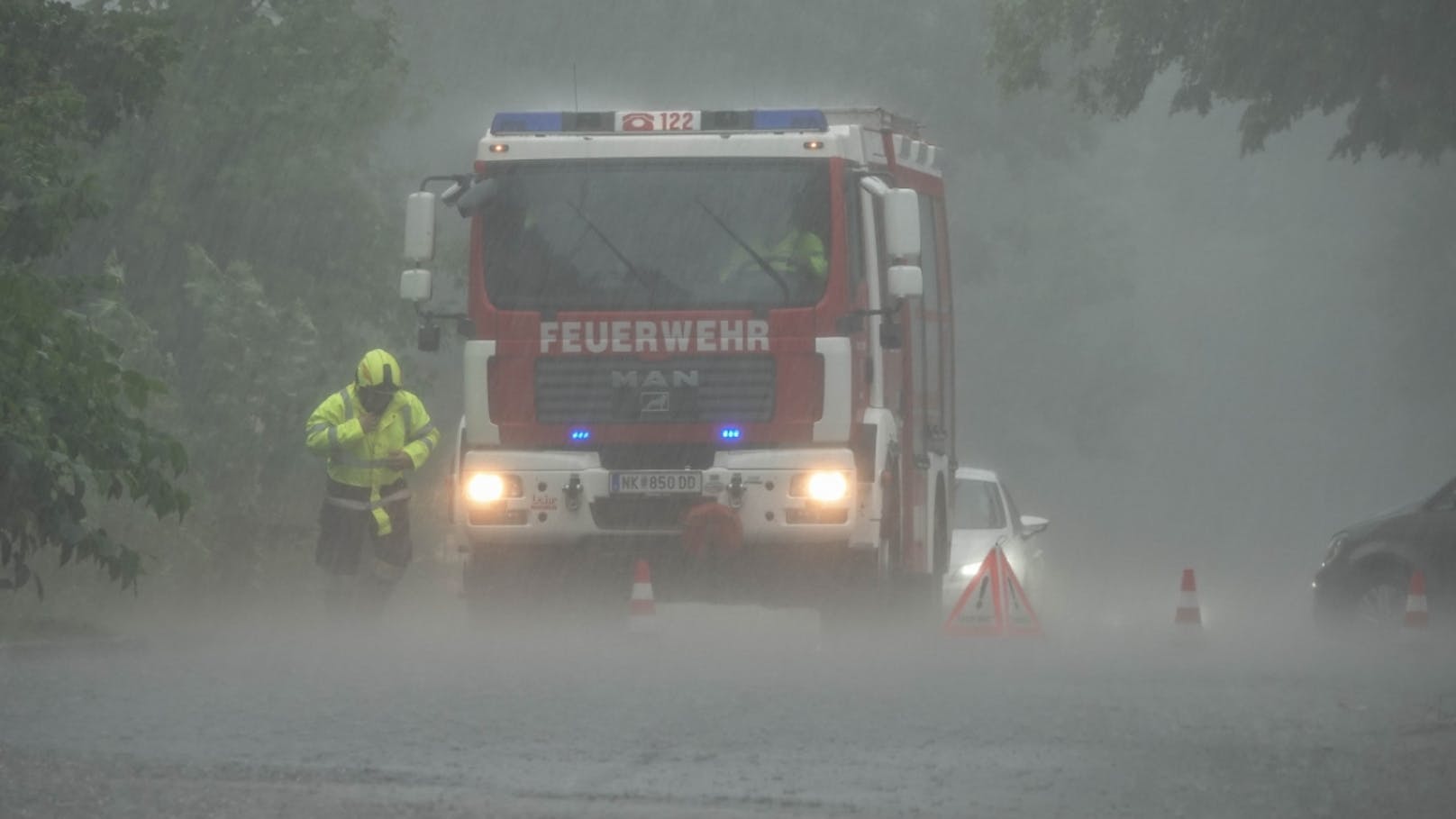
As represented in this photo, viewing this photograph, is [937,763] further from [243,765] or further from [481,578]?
[481,578]

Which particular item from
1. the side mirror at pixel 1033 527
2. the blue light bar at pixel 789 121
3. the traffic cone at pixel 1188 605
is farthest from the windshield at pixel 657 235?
the side mirror at pixel 1033 527

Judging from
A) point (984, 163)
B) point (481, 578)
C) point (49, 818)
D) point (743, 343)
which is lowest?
point (49, 818)

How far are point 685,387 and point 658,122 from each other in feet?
5.53

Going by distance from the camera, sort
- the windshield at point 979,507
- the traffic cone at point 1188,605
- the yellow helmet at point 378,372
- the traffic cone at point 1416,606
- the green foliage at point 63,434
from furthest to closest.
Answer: the windshield at point 979,507
the traffic cone at point 1416,606
the traffic cone at point 1188,605
the yellow helmet at point 378,372
the green foliage at point 63,434

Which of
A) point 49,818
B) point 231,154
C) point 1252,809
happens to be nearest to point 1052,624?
point 231,154

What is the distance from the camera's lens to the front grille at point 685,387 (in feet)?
51.5

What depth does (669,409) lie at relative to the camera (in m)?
15.7

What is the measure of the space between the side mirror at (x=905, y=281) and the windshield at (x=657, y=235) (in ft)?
1.35

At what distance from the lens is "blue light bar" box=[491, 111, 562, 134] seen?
1633 cm

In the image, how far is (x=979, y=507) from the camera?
71.8 ft

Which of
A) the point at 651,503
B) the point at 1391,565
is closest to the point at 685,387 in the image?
the point at 651,503

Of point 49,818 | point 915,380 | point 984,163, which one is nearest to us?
point 49,818

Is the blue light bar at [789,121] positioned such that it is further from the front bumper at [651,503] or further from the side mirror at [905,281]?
the front bumper at [651,503]

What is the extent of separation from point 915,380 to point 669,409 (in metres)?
2.36
